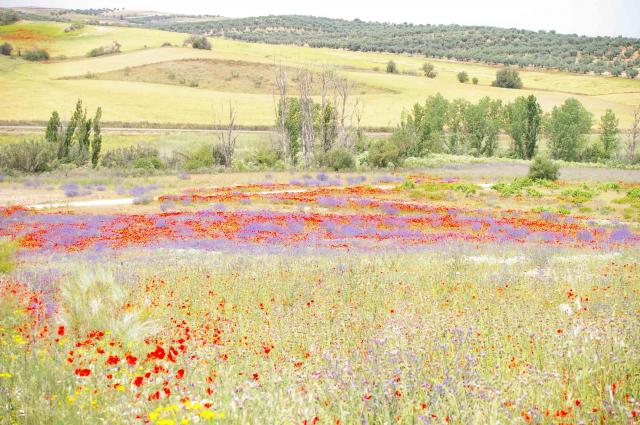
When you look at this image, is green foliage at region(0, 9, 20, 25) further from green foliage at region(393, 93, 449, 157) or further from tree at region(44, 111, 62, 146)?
green foliage at region(393, 93, 449, 157)

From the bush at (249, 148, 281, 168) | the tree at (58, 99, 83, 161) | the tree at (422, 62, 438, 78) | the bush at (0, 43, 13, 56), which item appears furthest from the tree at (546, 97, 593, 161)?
the bush at (0, 43, 13, 56)

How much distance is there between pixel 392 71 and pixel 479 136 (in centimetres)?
7447

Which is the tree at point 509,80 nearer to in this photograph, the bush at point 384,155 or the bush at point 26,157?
the bush at point 384,155

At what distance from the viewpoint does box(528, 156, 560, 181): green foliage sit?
4384 centimetres

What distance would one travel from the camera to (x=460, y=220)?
84.3 feet

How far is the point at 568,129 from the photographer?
7238 centimetres

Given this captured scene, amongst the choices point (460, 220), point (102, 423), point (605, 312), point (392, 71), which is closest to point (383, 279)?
point (605, 312)

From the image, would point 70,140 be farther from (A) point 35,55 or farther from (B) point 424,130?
(A) point 35,55

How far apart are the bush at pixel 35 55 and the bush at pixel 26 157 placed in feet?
280

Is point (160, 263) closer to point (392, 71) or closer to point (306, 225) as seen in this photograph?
point (306, 225)

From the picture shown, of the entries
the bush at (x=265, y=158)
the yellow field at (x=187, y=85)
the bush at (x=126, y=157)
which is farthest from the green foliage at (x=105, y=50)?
the bush at (x=265, y=158)

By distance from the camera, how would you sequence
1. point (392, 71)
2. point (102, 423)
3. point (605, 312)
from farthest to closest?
point (392, 71)
point (605, 312)
point (102, 423)

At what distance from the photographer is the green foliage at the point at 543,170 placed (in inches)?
1726

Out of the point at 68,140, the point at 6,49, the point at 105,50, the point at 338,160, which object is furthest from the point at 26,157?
the point at 105,50
